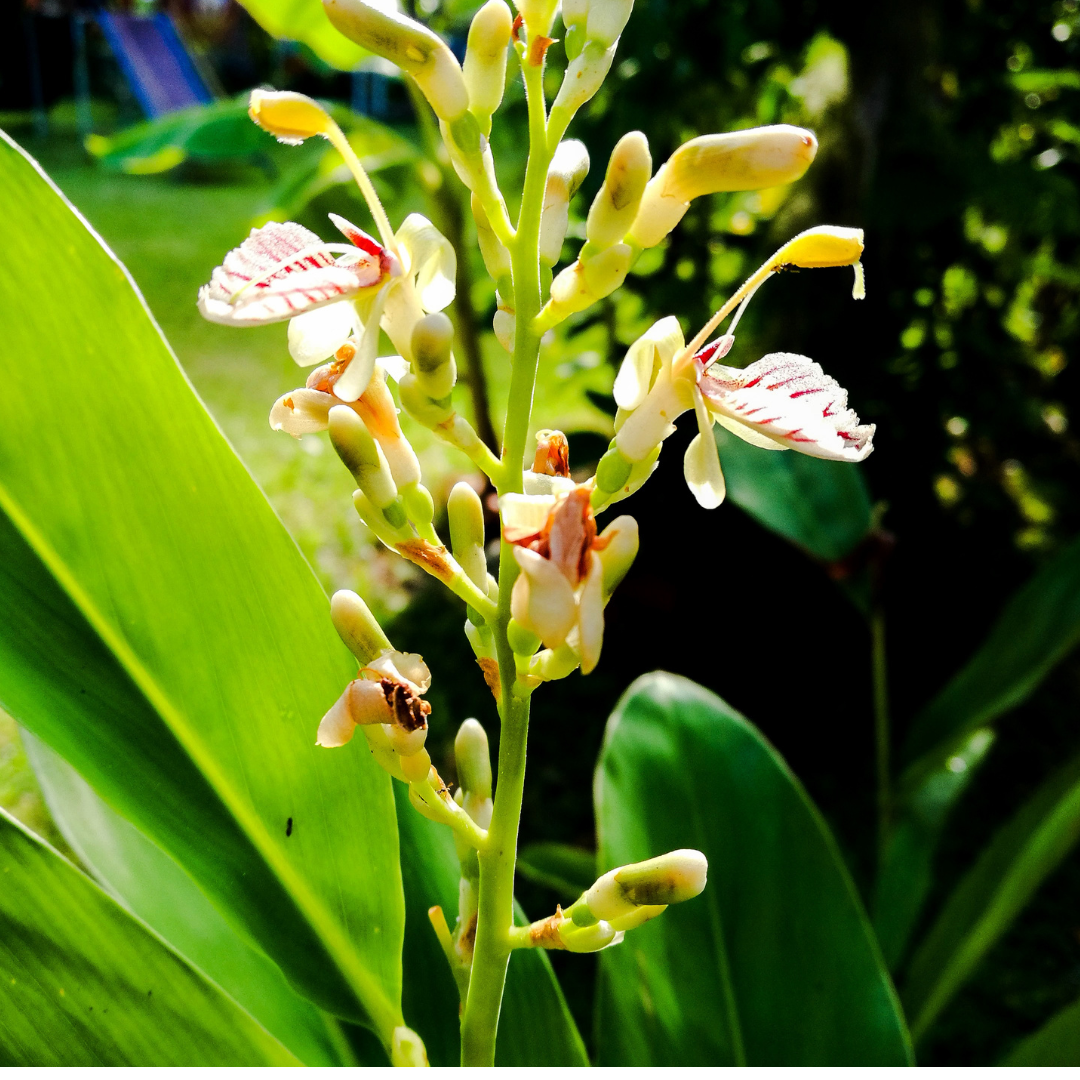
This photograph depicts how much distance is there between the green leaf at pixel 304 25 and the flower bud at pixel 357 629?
1.84m

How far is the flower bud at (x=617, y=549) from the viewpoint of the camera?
1.82ft

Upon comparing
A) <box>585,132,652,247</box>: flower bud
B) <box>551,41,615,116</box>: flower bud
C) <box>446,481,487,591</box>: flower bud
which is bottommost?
<box>446,481,487,591</box>: flower bud

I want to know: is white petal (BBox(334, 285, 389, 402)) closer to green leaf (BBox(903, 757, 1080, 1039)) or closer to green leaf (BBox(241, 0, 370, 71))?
green leaf (BBox(903, 757, 1080, 1039))

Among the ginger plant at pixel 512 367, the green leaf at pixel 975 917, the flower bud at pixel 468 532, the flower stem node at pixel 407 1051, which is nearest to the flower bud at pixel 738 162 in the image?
the ginger plant at pixel 512 367

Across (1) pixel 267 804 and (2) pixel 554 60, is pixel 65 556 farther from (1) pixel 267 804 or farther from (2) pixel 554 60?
(2) pixel 554 60

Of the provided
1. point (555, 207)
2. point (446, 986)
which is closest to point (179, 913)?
point (446, 986)

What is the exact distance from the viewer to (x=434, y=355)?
0.58 meters

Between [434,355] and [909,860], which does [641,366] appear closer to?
[434,355]

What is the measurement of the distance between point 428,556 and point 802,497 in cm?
127

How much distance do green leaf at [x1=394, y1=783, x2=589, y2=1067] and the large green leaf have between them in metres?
0.17

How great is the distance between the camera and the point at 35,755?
3.48ft

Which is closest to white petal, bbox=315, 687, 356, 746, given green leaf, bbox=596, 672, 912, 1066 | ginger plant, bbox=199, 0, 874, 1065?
ginger plant, bbox=199, 0, 874, 1065

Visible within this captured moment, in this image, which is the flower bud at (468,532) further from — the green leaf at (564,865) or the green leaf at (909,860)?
the green leaf at (909,860)

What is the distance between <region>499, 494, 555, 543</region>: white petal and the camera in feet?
Answer: 1.75
